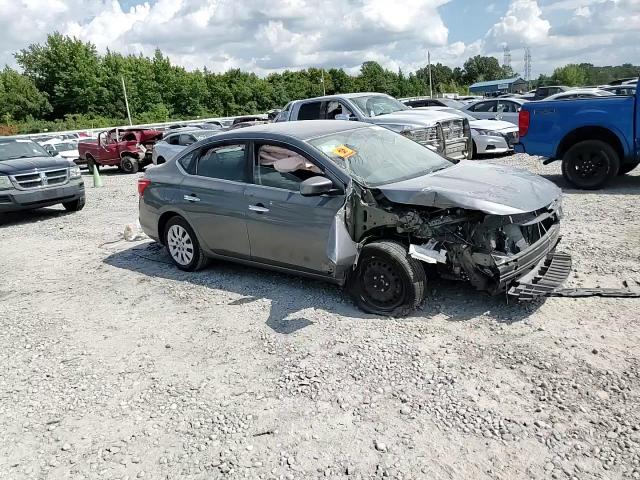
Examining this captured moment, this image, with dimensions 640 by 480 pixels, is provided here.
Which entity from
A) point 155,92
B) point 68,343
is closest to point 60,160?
point 68,343

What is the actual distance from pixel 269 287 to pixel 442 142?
6627 millimetres

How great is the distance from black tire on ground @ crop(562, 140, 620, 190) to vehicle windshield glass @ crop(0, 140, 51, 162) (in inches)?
414

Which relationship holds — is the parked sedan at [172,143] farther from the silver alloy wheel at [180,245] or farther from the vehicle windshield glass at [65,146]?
the silver alloy wheel at [180,245]

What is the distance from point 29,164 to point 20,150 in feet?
3.90

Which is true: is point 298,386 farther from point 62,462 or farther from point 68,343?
point 68,343

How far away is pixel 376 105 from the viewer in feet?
41.2

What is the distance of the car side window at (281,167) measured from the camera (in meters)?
5.06

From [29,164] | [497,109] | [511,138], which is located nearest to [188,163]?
[29,164]

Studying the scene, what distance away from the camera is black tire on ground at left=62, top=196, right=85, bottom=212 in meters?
11.5

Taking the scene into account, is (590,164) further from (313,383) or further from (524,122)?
(313,383)

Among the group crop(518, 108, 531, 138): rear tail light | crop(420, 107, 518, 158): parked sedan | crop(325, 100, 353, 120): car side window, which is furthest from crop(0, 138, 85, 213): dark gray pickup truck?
crop(420, 107, 518, 158): parked sedan

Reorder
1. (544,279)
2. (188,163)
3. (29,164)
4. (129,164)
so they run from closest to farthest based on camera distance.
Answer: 1. (544,279)
2. (188,163)
3. (29,164)
4. (129,164)

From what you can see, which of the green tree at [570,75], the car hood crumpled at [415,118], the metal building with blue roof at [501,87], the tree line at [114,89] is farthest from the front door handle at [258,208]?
the green tree at [570,75]

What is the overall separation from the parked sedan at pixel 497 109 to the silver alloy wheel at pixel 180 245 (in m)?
12.8
